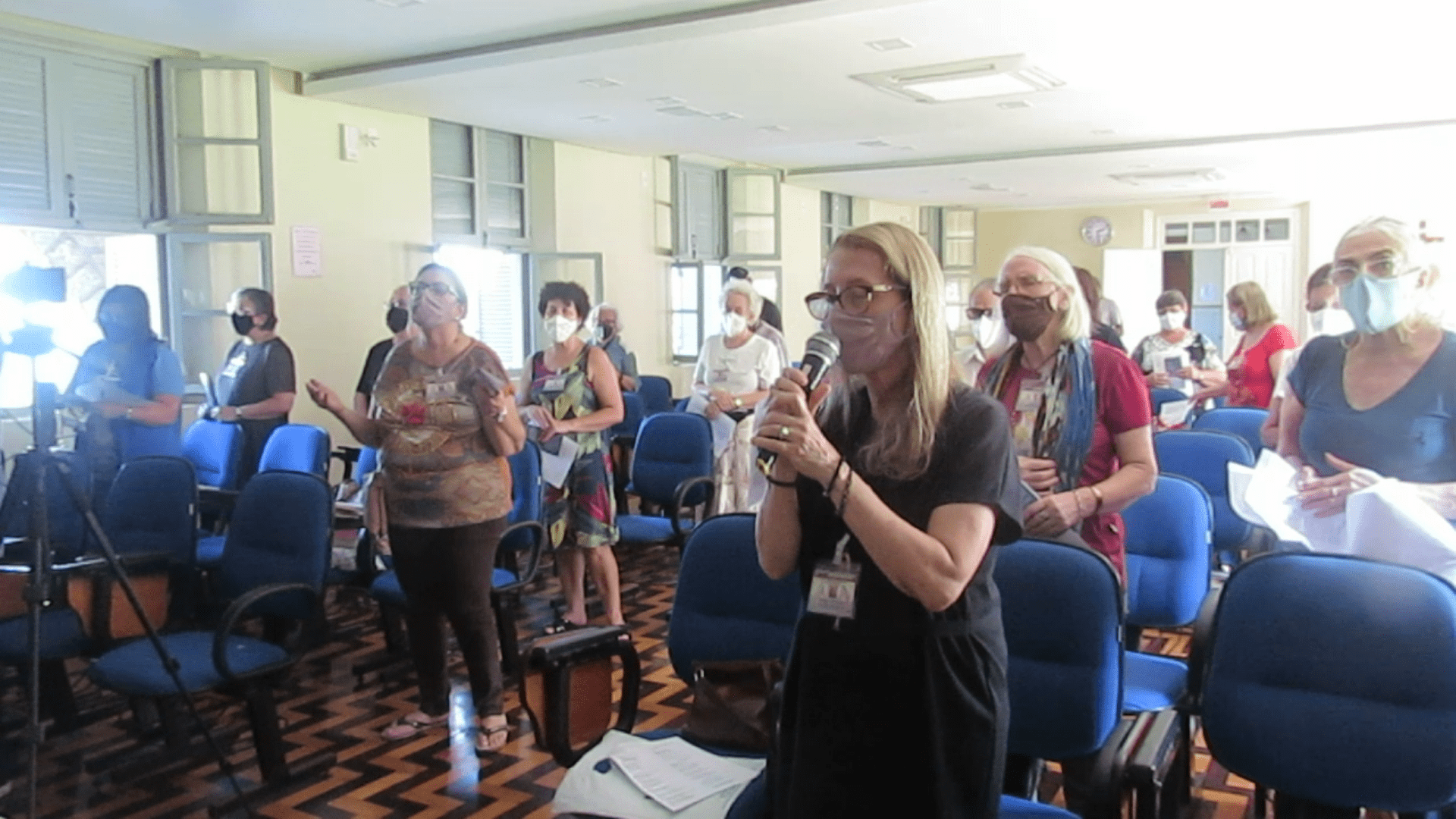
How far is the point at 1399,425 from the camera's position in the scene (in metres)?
2.41

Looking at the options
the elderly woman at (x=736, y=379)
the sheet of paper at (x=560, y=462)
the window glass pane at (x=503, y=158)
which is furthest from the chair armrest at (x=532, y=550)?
the window glass pane at (x=503, y=158)

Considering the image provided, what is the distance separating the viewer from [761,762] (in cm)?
222

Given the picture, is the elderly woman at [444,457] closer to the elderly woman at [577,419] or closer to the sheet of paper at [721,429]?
the elderly woman at [577,419]

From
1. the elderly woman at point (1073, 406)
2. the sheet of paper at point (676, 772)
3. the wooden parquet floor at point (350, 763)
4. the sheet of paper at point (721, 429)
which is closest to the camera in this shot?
the sheet of paper at point (676, 772)

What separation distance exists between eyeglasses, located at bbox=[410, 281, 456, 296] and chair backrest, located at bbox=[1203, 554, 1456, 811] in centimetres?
231

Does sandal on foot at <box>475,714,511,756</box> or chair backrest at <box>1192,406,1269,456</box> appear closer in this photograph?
sandal on foot at <box>475,714,511,756</box>

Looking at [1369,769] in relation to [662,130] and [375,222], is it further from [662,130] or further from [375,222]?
[662,130]

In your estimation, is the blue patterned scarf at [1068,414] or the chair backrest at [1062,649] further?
the blue patterned scarf at [1068,414]

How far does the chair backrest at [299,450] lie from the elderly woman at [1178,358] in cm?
434

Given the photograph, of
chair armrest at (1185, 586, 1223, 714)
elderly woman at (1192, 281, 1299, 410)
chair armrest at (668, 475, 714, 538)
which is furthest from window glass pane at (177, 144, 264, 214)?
chair armrest at (1185, 586, 1223, 714)

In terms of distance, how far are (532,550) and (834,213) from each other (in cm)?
984

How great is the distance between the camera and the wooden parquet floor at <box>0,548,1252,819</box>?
3.22 metres

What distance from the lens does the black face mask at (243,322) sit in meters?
5.48

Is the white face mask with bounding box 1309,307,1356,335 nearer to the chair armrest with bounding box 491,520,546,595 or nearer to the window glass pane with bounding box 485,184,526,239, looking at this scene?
the chair armrest with bounding box 491,520,546,595
